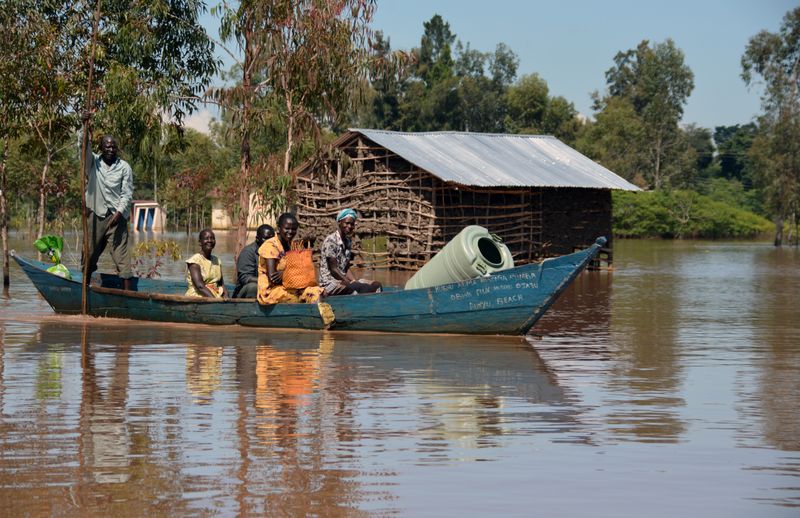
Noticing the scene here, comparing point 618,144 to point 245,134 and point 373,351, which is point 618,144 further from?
point 373,351

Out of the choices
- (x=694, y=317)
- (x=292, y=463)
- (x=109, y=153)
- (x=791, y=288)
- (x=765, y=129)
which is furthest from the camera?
(x=765, y=129)

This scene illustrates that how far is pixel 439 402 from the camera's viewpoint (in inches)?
353

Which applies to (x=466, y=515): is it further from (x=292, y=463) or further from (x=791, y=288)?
(x=791, y=288)

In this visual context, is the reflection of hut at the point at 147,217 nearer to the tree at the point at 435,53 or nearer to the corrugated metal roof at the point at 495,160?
the tree at the point at 435,53

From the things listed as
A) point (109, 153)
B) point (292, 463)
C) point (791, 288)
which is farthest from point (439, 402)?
point (791, 288)

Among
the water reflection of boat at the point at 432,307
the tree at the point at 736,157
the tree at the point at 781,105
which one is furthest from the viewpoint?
the tree at the point at 736,157

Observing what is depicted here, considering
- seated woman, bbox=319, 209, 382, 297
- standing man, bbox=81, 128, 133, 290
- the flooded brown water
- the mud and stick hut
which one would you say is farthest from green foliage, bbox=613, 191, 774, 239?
seated woman, bbox=319, 209, 382, 297

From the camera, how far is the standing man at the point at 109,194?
48.5 ft

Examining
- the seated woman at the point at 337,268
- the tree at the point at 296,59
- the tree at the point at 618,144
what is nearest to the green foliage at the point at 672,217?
the tree at the point at 618,144

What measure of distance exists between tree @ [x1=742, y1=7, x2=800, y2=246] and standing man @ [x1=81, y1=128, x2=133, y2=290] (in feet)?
127

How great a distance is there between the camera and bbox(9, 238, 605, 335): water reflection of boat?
41.5 feet

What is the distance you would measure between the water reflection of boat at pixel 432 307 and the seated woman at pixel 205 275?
0.82 feet

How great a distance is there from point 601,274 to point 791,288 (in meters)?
5.45

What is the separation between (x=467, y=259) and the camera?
13.4m
